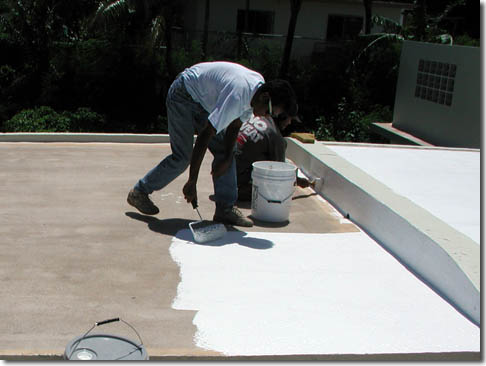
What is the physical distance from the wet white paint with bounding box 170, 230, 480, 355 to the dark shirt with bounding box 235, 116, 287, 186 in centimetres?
120

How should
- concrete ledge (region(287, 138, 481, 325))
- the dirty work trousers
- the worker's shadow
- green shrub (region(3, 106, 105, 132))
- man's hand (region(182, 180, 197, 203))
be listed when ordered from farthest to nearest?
green shrub (region(3, 106, 105, 132))
the dirty work trousers
the worker's shadow
man's hand (region(182, 180, 197, 203))
concrete ledge (region(287, 138, 481, 325))

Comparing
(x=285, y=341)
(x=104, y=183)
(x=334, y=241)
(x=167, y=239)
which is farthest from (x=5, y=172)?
(x=285, y=341)

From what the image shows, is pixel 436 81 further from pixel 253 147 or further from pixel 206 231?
pixel 206 231

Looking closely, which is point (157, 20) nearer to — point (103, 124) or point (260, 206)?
point (103, 124)

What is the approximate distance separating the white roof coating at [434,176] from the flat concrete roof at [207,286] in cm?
75

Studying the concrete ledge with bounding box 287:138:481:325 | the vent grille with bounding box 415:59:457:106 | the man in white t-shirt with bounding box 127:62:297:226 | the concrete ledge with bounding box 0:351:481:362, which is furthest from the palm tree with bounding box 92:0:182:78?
the concrete ledge with bounding box 0:351:481:362

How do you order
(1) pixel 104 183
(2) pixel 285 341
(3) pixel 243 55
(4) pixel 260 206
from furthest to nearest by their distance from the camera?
Answer: (3) pixel 243 55, (1) pixel 104 183, (4) pixel 260 206, (2) pixel 285 341

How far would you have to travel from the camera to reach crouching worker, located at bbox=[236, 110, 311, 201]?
5879mm

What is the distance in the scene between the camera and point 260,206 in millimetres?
5277

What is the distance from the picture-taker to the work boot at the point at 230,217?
16.6ft

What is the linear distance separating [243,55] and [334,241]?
1713 cm

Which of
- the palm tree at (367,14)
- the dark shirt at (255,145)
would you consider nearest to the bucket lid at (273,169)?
the dark shirt at (255,145)

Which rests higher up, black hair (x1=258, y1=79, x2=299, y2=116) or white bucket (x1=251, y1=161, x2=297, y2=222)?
black hair (x1=258, y1=79, x2=299, y2=116)

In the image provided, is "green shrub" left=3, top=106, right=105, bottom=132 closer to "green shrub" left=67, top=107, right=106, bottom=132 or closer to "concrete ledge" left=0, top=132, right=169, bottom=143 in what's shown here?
"green shrub" left=67, top=107, right=106, bottom=132
